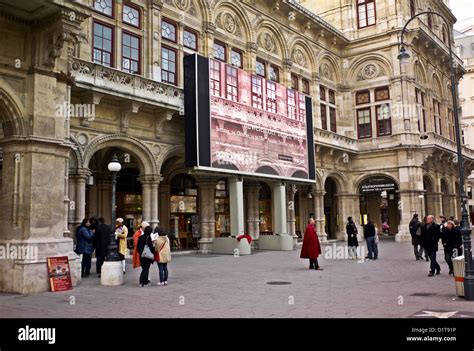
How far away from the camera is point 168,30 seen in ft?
72.4

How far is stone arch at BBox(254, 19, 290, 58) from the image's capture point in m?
27.5

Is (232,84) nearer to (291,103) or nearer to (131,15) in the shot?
(291,103)

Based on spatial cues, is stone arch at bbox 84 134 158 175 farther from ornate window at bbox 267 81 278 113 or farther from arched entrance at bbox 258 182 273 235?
arched entrance at bbox 258 182 273 235

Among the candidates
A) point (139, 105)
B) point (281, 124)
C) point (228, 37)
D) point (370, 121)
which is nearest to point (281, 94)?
point (281, 124)

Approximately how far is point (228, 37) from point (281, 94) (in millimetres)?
4111

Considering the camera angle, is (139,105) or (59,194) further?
(139,105)

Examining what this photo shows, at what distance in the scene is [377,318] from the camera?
7.75 m

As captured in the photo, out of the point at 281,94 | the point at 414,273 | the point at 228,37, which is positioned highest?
the point at 228,37

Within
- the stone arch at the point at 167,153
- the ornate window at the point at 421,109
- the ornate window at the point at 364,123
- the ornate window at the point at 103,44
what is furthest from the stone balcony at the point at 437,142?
the ornate window at the point at 103,44

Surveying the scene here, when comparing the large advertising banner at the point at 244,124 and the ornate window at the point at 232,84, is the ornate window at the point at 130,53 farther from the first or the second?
the ornate window at the point at 232,84

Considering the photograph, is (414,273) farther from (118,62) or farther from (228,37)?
(228,37)

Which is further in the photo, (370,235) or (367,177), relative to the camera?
(367,177)

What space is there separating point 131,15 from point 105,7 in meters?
1.29

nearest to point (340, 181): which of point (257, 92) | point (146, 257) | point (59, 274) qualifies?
point (257, 92)
